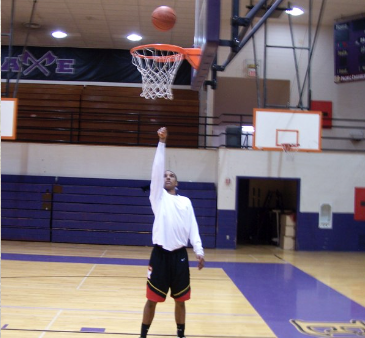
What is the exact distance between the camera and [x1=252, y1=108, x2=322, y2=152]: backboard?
10234 millimetres

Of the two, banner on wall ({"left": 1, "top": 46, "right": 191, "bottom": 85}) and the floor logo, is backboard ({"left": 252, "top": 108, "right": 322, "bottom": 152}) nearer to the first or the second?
the floor logo

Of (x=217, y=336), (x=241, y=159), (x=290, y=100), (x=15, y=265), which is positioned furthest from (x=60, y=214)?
(x=217, y=336)

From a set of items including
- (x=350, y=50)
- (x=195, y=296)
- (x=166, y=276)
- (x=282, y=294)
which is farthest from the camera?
(x=350, y=50)

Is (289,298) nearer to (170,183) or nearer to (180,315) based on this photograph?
(180,315)

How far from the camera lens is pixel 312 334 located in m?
4.98

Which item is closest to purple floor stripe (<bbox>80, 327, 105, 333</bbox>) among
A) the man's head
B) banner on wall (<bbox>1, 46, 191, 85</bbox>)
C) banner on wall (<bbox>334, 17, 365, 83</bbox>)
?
the man's head

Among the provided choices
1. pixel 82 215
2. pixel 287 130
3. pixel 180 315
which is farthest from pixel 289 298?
pixel 82 215

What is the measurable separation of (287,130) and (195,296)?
4847 mm

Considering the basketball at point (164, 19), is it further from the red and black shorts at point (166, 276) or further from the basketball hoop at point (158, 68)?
the red and black shorts at point (166, 276)

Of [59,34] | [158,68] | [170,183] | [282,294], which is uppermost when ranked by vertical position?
[59,34]

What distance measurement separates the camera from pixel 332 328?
5.30 meters

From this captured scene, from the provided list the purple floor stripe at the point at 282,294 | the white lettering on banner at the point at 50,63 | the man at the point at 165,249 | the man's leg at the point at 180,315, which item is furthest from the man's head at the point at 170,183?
the white lettering on banner at the point at 50,63

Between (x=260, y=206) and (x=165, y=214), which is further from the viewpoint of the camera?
(x=260, y=206)

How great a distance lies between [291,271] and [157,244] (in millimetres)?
5756
